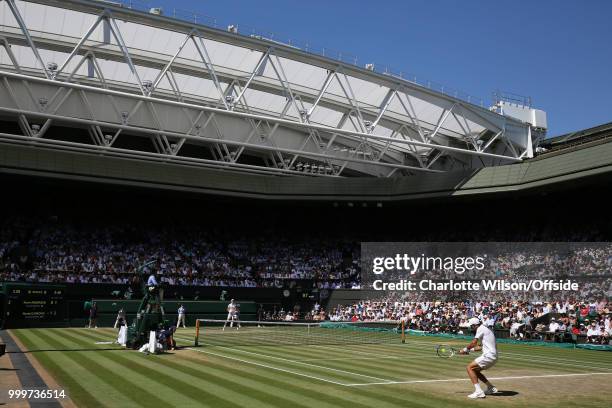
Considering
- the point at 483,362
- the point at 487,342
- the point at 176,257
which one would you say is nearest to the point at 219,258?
the point at 176,257

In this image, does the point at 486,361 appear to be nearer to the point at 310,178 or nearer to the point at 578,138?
the point at 310,178

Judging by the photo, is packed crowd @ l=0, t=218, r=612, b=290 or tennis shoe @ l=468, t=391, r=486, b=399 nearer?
tennis shoe @ l=468, t=391, r=486, b=399

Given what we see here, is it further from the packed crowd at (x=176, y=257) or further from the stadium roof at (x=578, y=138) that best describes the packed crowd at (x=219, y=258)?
the stadium roof at (x=578, y=138)

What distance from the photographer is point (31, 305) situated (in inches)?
1467

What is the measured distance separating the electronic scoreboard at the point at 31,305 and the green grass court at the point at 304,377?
41.2 feet

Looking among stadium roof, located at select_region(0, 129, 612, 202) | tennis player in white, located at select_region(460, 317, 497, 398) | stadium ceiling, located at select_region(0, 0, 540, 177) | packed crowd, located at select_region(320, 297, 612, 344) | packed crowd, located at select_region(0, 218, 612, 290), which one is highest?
stadium ceiling, located at select_region(0, 0, 540, 177)

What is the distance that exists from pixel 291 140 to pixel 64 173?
16.5 meters

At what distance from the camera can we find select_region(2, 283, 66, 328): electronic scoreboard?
119 ft

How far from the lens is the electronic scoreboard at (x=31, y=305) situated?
119 feet

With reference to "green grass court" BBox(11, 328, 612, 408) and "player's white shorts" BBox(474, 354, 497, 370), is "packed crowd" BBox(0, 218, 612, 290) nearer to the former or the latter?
"green grass court" BBox(11, 328, 612, 408)

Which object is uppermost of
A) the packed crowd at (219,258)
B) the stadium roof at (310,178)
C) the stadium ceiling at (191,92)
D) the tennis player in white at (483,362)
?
the stadium ceiling at (191,92)

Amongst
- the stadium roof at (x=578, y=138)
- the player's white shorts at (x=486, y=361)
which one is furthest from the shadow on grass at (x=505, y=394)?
the stadium roof at (x=578, y=138)

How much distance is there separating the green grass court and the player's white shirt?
927mm

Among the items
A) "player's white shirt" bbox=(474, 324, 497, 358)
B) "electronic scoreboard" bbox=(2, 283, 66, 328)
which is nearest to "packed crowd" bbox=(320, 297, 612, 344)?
"player's white shirt" bbox=(474, 324, 497, 358)
